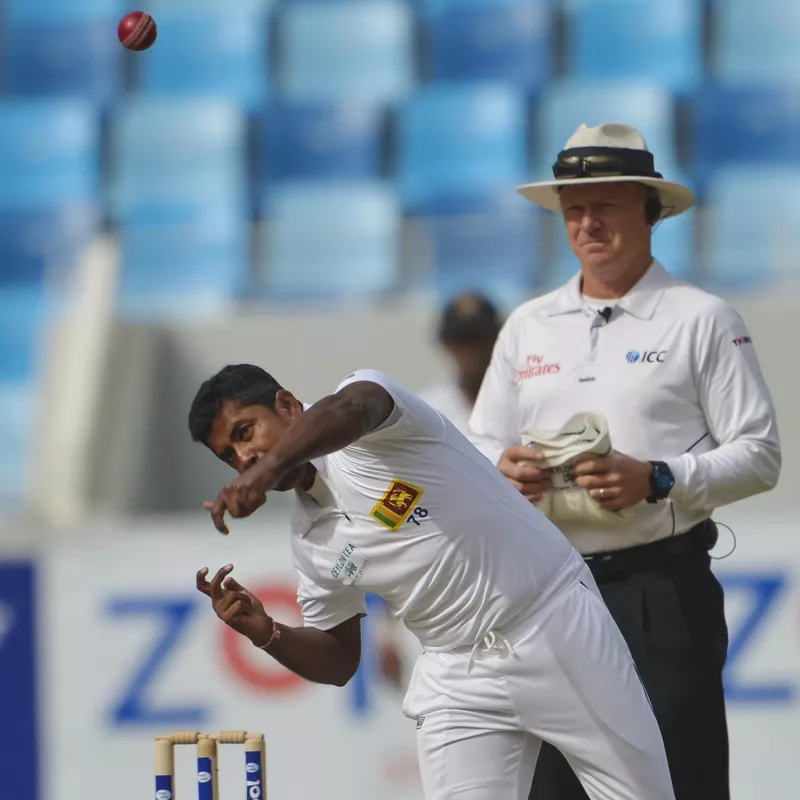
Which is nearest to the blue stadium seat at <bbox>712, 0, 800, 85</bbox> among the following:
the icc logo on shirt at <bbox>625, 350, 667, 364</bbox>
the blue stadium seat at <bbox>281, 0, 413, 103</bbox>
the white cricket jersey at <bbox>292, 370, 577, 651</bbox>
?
the blue stadium seat at <bbox>281, 0, 413, 103</bbox>

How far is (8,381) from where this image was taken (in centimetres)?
721

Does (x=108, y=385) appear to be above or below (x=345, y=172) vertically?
below

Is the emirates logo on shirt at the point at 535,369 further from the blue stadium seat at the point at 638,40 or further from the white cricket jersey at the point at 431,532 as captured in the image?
the blue stadium seat at the point at 638,40

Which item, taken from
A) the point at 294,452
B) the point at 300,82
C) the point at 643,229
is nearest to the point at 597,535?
the point at 643,229

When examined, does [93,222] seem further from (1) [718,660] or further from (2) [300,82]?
(1) [718,660]

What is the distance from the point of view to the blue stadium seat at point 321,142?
8.29m

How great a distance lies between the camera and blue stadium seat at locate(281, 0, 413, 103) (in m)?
8.75

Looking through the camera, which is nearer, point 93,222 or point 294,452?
point 294,452

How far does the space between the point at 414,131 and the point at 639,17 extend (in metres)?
1.54

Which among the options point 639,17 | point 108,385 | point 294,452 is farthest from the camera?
point 639,17

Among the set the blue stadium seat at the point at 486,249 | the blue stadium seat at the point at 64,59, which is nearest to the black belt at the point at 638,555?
the blue stadium seat at the point at 486,249

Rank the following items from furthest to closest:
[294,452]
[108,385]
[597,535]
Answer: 1. [108,385]
2. [597,535]
3. [294,452]

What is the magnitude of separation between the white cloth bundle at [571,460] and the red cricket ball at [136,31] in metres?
1.16

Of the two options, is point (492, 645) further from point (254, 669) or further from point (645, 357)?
point (254, 669)
